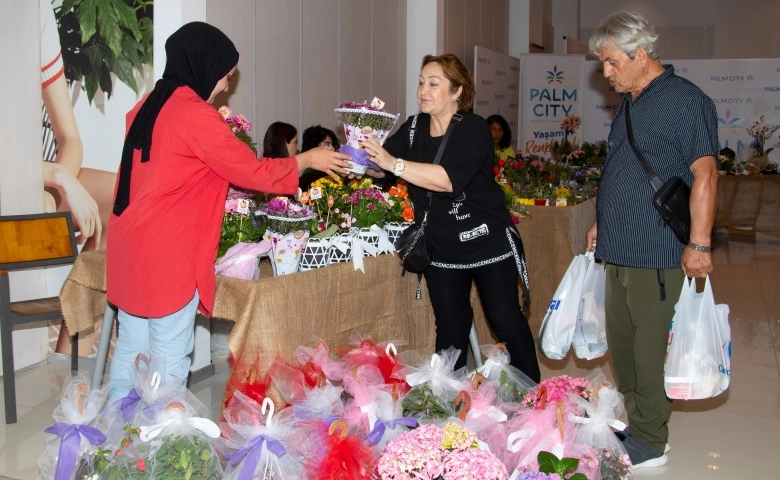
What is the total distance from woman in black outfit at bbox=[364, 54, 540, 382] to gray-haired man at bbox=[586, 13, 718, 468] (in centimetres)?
34

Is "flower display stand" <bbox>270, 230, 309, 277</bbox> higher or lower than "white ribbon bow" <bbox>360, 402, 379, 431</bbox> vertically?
higher

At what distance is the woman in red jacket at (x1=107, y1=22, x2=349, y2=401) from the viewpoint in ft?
6.87

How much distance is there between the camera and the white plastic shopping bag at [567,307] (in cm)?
277

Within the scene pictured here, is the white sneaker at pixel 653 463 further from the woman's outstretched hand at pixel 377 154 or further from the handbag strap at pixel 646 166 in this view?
the woman's outstretched hand at pixel 377 154

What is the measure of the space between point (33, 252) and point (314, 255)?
5.60 feet

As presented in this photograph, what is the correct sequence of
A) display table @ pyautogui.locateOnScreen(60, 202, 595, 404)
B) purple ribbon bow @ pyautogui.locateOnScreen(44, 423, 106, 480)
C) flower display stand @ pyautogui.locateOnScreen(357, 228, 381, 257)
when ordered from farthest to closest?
1. flower display stand @ pyautogui.locateOnScreen(357, 228, 381, 257)
2. display table @ pyautogui.locateOnScreen(60, 202, 595, 404)
3. purple ribbon bow @ pyautogui.locateOnScreen(44, 423, 106, 480)

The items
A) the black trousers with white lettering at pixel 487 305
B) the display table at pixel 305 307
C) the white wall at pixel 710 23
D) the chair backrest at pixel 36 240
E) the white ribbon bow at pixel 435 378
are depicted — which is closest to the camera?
the white ribbon bow at pixel 435 378

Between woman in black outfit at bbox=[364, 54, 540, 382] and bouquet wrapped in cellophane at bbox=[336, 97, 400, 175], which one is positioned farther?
woman in black outfit at bbox=[364, 54, 540, 382]

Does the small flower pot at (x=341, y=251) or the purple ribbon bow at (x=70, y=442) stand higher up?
the small flower pot at (x=341, y=251)

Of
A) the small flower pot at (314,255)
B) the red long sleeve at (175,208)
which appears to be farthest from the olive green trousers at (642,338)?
the red long sleeve at (175,208)

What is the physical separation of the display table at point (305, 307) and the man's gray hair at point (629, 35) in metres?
1.12

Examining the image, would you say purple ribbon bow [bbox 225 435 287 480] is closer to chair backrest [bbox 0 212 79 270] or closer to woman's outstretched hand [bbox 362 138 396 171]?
woman's outstretched hand [bbox 362 138 396 171]

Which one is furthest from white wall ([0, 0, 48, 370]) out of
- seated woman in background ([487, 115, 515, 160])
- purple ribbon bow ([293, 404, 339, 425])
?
seated woman in background ([487, 115, 515, 160])

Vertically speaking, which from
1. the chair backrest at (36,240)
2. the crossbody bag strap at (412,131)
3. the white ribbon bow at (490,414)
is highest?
the crossbody bag strap at (412,131)
